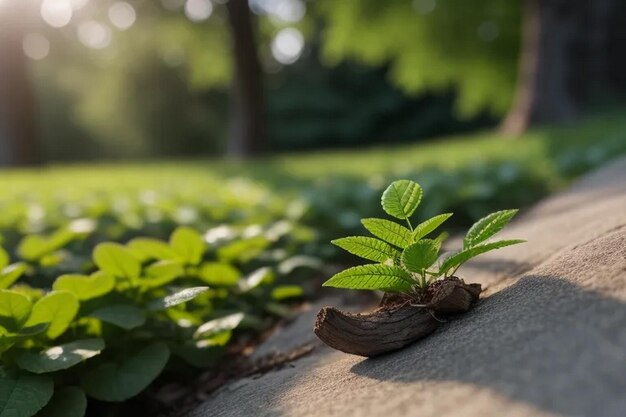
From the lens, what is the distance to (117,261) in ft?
6.81

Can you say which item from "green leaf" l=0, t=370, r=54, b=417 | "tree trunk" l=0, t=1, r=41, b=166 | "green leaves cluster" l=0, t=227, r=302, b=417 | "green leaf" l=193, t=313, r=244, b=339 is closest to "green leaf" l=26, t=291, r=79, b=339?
"green leaves cluster" l=0, t=227, r=302, b=417

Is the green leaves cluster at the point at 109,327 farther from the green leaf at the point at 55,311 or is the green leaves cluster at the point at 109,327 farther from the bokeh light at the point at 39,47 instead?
the bokeh light at the point at 39,47

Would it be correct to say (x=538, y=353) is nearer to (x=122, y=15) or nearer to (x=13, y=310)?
(x=13, y=310)

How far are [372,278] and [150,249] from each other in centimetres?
95

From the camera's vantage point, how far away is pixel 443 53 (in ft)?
44.4

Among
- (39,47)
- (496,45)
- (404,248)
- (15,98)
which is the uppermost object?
(39,47)

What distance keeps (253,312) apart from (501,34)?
1260 centimetres

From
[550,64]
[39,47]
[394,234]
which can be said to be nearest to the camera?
[394,234]

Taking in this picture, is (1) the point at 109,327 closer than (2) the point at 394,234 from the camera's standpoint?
No

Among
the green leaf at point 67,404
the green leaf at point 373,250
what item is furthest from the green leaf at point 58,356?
the green leaf at point 373,250

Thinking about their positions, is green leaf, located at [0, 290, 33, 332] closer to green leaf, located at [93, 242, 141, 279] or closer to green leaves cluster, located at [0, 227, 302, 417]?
green leaves cluster, located at [0, 227, 302, 417]

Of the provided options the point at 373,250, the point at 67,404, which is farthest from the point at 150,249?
the point at 373,250

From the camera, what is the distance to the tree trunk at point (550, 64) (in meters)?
10.7

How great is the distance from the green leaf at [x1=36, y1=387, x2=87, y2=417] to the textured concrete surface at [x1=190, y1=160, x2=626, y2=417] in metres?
0.31
